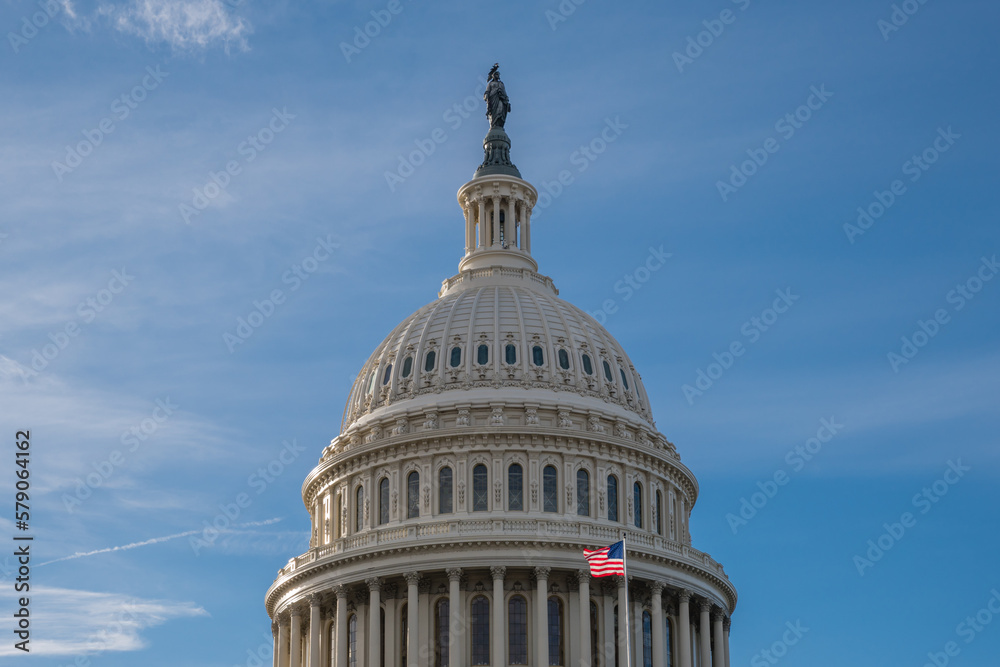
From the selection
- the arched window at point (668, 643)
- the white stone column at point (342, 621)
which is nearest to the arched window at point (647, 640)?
the arched window at point (668, 643)

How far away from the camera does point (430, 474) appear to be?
88.9m

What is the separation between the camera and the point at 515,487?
88375 mm

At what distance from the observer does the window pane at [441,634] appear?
83438mm

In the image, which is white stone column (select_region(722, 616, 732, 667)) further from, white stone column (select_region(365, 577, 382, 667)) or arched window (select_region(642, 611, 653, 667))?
white stone column (select_region(365, 577, 382, 667))


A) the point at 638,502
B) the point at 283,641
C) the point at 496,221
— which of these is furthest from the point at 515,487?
the point at 496,221

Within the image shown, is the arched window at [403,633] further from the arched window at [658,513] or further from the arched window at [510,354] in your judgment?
the arched window at [510,354]

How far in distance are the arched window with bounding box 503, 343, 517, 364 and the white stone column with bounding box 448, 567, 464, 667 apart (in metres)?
14.8

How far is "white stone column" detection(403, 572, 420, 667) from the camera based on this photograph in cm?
8225

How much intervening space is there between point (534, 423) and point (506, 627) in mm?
12051

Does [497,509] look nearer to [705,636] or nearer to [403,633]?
[403,633]

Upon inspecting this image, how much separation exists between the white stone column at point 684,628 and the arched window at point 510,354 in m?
16.3

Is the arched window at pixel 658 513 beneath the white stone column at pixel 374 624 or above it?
above

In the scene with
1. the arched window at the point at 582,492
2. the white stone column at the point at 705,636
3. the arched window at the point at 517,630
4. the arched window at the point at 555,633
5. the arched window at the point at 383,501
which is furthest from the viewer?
the arched window at the point at 383,501

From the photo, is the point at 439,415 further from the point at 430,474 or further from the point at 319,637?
the point at 319,637
